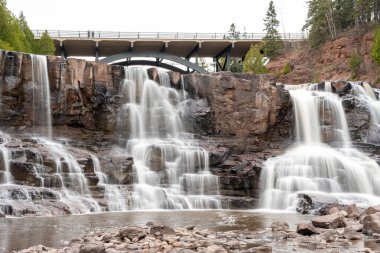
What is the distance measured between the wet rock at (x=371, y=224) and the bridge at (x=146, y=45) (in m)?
50.8

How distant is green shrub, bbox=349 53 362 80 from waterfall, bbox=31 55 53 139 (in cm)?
3401

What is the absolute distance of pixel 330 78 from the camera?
5444 cm

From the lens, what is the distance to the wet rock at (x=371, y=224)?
13.8 m

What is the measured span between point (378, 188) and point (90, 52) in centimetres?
4968

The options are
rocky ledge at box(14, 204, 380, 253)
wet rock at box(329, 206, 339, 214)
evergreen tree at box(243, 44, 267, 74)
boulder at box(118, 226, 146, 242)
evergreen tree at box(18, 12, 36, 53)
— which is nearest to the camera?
rocky ledge at box(14, 204, 380, 253)

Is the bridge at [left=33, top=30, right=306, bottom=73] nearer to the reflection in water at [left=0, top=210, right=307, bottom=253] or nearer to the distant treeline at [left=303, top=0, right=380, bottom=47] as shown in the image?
the distant treeline at [left=303, top=0, right=380, bottom=47]

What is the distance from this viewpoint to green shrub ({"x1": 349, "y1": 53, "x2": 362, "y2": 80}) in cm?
5141

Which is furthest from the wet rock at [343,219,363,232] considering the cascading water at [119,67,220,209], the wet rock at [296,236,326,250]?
the cascading water at [119,67,220,209]

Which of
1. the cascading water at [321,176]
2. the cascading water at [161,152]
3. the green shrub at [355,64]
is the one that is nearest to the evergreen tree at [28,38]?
the cascading water at [161,152]

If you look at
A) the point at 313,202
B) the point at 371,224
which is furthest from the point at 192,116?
the point at 371,224

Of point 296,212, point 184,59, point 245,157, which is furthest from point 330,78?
point 296,212

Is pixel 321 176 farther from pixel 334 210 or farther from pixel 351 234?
pixel 351 234

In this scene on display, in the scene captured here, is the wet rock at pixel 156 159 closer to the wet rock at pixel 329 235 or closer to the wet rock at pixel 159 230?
the wet rock at pixel 159 230

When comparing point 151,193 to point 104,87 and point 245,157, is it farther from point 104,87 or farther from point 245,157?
point 104,87
